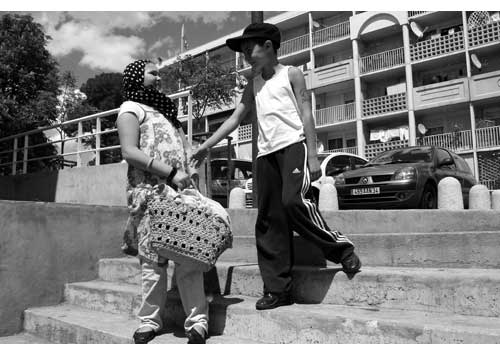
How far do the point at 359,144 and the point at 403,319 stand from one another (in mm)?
24413

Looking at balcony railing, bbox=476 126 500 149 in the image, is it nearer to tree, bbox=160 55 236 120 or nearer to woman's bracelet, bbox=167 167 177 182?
tree, bbox=160 55 236 120

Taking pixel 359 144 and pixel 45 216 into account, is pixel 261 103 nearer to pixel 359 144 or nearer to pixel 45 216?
pixel 45 216

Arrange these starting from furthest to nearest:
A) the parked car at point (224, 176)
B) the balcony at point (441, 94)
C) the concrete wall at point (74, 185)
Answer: the balcony at point (441, 94)
the parked car at point (224, 176)
the concrete wall at point (74, 185)

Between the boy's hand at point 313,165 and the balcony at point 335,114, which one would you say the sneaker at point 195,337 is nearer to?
the boy's hand at point 313,165

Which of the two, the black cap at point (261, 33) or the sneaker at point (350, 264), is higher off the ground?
the black cap at point (261, 33)

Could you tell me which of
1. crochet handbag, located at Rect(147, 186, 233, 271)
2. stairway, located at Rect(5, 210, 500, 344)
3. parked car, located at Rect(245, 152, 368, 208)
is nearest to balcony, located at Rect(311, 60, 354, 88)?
parked car, located at Rect(245, 152, 368, 208)

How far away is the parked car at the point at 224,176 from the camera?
1057cm

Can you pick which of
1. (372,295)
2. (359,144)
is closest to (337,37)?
(359,144)

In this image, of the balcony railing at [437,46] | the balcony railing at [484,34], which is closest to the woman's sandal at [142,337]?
the balcony railing at [484,34]

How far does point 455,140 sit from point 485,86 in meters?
2.98

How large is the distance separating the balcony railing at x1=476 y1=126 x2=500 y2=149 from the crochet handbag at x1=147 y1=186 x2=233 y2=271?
2230 cm

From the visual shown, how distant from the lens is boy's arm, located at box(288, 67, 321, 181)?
3178mm

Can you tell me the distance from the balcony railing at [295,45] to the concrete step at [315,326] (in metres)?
28.9

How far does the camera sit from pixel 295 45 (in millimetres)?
30859
